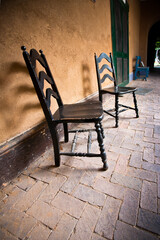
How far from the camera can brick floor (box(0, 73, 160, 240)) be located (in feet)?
2.78

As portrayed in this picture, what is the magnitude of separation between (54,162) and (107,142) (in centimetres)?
72

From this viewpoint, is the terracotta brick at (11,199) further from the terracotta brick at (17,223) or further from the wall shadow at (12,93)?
the wall shadow at (12,93)

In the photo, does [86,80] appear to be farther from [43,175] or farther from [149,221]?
[149,221]

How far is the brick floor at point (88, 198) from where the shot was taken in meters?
0.85

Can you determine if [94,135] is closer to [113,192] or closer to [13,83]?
[113,192]

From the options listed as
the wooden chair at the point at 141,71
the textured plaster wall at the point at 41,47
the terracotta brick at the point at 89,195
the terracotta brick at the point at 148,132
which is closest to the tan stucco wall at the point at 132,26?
the wooden chair at the point at 141,71

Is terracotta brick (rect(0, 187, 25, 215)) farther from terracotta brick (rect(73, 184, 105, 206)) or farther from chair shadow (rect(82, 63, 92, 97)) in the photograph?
chair shadow (rect(82, 63, 92, 97))

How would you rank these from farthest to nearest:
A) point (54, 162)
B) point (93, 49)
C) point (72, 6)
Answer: point (93, 49) → point (72, 6) → point (54, 162)

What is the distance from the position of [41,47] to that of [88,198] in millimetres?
1606

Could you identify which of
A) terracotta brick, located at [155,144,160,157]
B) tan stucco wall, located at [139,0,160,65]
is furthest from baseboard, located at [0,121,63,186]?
tan stucco wall, located at [139,0,160,65]

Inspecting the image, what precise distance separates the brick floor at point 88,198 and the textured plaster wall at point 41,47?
0.53 metres

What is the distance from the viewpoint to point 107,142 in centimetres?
174

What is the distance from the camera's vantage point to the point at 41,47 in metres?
1.51

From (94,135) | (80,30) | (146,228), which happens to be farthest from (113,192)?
(80,30)
